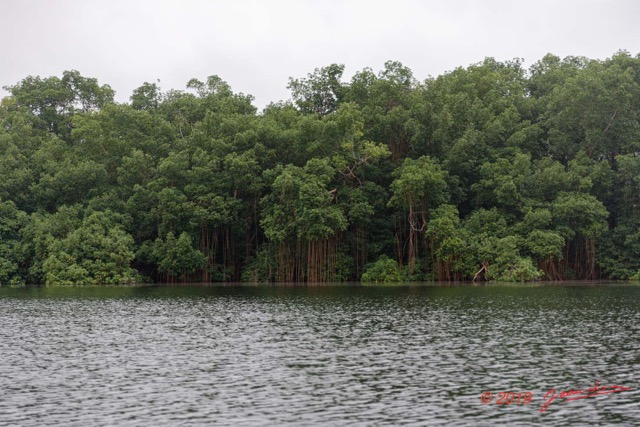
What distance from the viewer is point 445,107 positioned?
85.6 m

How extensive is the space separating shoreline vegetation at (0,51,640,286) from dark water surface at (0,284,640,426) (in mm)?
30781

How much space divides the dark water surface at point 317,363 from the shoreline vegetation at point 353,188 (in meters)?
30.8

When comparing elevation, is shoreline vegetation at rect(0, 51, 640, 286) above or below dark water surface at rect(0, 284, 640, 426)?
above

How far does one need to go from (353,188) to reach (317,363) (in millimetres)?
59665

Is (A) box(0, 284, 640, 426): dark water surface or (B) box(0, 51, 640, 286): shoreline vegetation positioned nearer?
(A) box(0, 284, 640, 426): dark water surface

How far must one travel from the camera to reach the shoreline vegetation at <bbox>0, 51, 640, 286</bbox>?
79.6 m

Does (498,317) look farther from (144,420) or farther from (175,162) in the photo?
(175,162)

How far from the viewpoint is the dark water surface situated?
20.1 m

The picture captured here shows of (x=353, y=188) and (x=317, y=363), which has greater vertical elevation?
(x=353, y=188)

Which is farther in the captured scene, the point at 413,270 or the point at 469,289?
the point at 413,270

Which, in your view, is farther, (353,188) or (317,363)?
(353,188)

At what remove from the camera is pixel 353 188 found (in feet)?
284

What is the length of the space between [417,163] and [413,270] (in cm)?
1114

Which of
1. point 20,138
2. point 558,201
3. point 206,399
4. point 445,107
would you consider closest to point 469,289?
point 558,201
